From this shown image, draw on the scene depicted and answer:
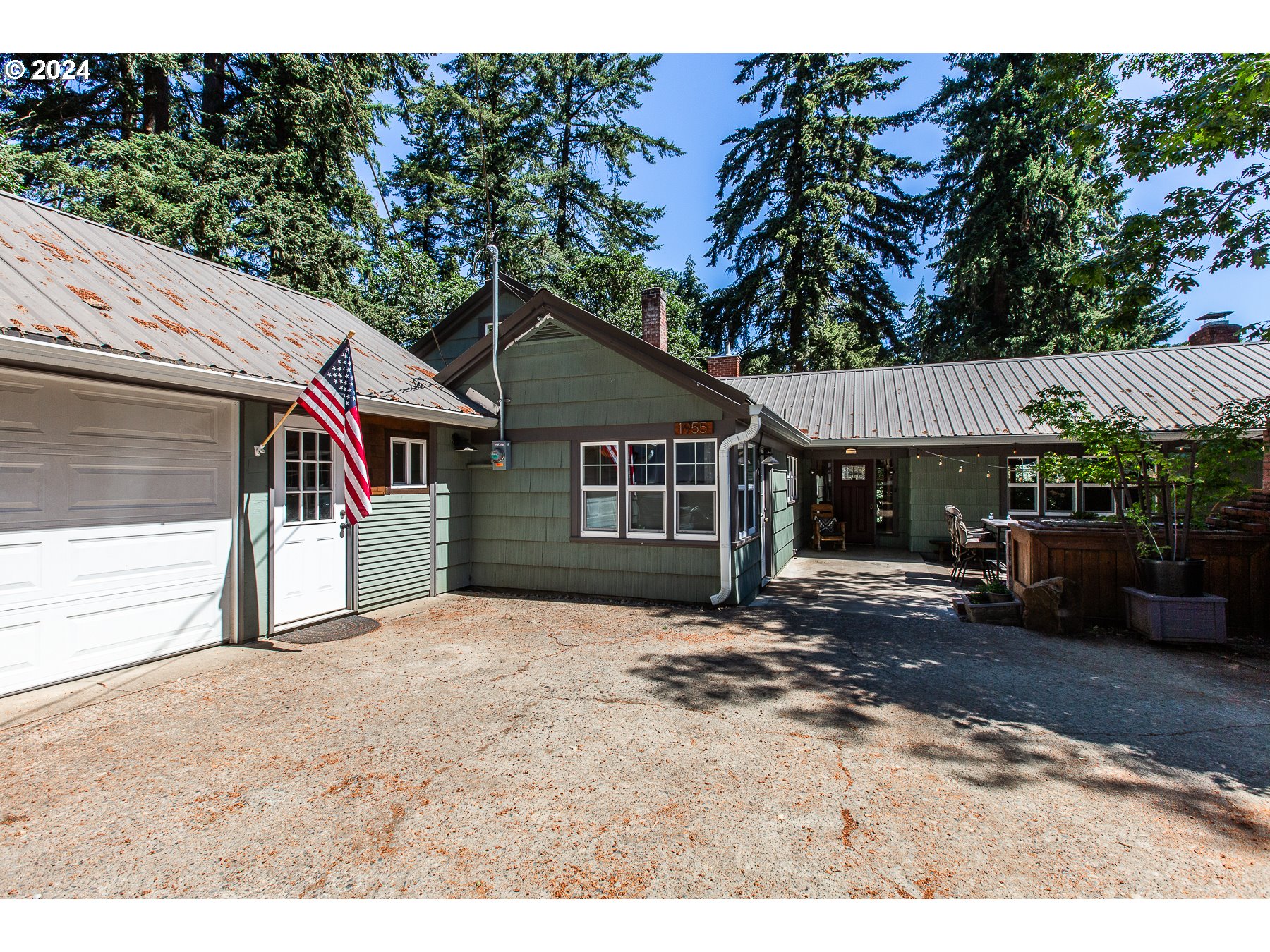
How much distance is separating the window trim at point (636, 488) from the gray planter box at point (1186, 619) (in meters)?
5.07

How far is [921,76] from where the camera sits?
23516 millimetres

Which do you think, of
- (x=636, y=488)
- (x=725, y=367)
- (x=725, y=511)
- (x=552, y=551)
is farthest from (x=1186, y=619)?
(x=725, y=367)

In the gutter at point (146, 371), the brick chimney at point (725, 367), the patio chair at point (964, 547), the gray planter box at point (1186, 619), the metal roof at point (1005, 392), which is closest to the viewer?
the gutter at point (146, 371)

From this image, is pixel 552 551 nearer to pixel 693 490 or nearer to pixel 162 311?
pixel 693 490

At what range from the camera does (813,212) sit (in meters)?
23.4

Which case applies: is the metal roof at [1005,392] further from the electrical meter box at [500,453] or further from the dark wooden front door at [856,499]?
the electrical meter box at [500,453]

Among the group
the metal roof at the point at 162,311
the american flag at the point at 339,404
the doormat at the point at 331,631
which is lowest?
the doormat at the point at 331,631

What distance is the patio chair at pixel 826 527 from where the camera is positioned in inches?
520

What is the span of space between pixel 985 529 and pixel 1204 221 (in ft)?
16.8

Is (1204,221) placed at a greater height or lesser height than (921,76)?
lesser

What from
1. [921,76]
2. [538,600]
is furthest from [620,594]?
[921,76]

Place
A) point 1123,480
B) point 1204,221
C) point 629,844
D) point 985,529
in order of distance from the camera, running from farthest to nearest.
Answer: point 985,529 → point 1204,221 → point 1123,480 → point 629,844

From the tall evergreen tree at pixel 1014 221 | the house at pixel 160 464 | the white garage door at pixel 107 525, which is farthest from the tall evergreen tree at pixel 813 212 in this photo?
the white garage door at pixel 107 525

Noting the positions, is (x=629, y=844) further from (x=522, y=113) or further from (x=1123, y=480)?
(x=522, y=113)
